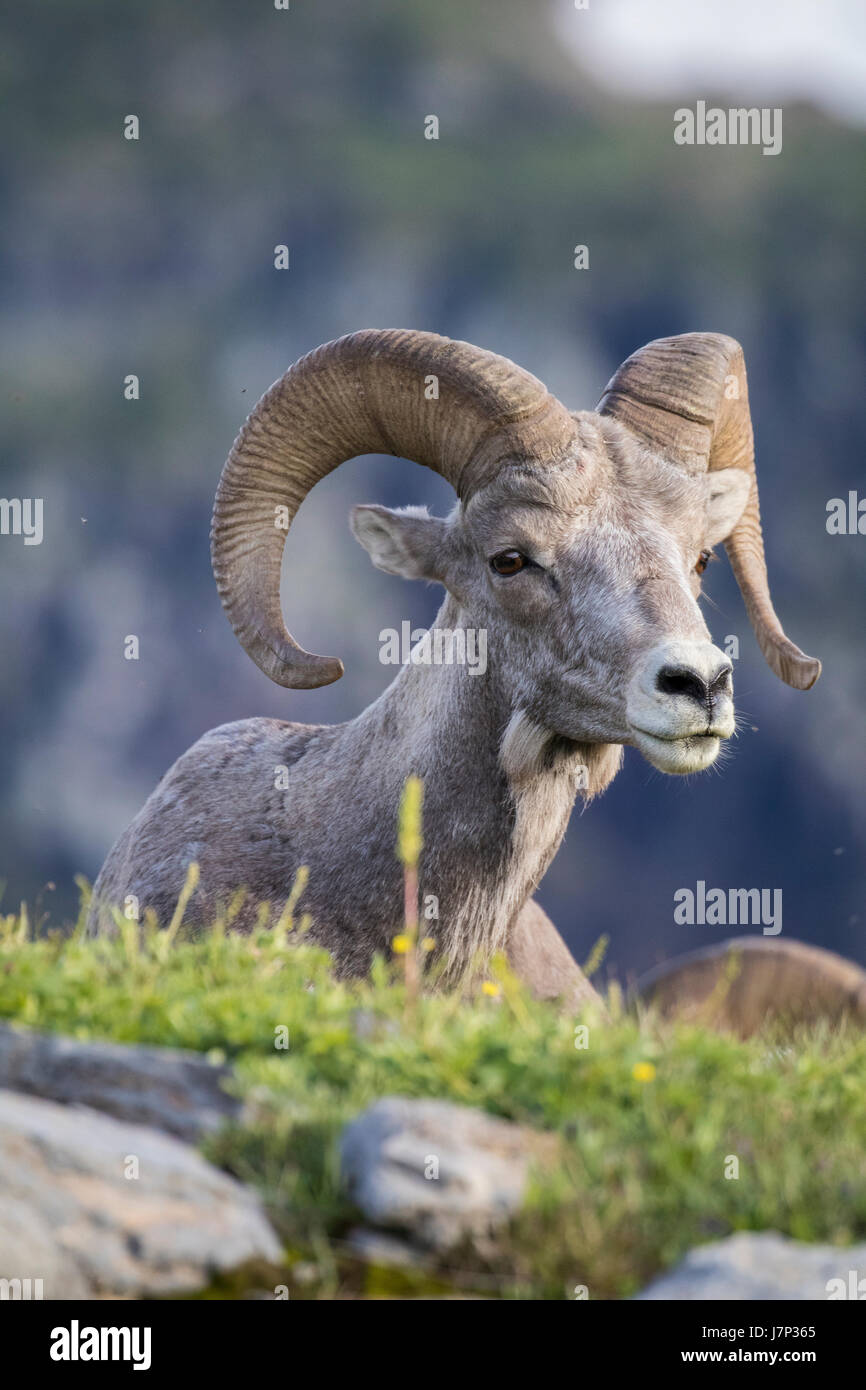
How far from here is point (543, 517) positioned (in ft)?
22.7

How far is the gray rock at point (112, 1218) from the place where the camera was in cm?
348

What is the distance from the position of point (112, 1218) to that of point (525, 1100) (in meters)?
1.02

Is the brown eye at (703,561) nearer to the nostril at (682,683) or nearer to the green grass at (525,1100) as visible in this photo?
the nostril at (682,683)

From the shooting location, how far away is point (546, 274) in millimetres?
48031

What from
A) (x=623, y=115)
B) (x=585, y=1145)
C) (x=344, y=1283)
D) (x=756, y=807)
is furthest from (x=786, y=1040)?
(x=623, y=115)

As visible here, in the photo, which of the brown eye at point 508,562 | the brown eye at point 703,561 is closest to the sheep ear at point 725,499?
the brown eye at point 703,561

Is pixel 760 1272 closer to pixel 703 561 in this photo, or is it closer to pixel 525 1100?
pixel 525 1100

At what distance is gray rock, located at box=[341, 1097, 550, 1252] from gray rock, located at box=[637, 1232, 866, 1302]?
1.26ft

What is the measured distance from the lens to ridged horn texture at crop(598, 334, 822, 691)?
7504 mm

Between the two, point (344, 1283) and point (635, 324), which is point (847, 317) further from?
point (344, 1283)

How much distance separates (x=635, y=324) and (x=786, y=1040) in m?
39.2

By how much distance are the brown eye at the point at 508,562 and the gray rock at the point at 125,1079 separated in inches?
128

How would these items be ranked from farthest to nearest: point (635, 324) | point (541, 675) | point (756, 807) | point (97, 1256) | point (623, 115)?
point (623, 115)
point (635, 324)
point (756, 807)
point (541, 675)
point (97, 1256)

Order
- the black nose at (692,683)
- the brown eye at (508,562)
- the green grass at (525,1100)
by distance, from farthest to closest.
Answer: the brown eye at (508,562), the black nose at (692,683), the green grass at (525,1100)
